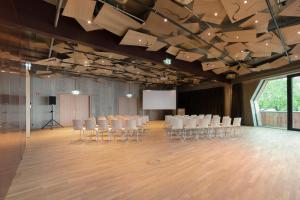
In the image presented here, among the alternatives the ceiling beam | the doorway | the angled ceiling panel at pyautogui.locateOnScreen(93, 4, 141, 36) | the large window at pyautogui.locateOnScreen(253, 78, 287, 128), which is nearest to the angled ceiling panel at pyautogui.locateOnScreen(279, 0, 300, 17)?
the angled ceiling panel at pyautogui.locateOnScreen(93, 4, 141, 36)

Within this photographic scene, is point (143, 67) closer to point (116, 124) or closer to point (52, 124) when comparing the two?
point (116, 124)

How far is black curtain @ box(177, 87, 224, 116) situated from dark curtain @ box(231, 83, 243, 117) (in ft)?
4.58

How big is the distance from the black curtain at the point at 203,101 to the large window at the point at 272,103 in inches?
117

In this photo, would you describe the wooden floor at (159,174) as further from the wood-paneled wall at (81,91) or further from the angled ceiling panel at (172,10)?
the wood-paneled wall at (81,91)

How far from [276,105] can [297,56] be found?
17.0 ft

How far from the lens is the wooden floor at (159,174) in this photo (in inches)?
124

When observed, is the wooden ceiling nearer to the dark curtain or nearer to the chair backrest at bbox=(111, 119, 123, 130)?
the chair backrest at bbox=(111, 119, 123, 130)

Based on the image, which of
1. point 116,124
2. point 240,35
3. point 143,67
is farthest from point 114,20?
point 143,67

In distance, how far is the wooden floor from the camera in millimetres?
3160

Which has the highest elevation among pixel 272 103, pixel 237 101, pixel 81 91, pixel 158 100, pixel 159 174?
pixel 81 91

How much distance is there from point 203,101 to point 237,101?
4006mm

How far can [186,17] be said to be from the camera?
488cm

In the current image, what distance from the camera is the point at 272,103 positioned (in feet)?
41.8

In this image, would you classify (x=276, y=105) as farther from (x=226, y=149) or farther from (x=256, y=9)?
(x=256, y=9)
